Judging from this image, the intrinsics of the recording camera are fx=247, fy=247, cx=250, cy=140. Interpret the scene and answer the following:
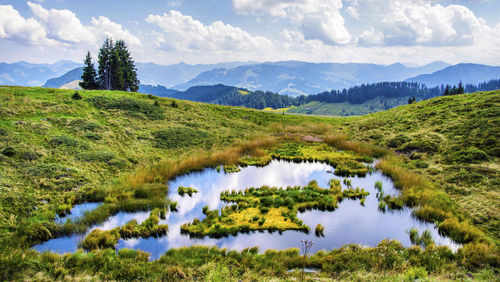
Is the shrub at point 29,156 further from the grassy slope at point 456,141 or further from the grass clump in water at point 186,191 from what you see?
the grassy slope at point 456,141

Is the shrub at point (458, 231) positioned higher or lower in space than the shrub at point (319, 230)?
higher

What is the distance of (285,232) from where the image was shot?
14.7 metres

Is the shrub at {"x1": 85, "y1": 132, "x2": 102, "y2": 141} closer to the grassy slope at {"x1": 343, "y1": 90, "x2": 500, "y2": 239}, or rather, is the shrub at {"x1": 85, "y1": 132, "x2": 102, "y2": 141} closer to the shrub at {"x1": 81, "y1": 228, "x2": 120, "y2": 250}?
the shrub at {"x1": 81, "y1": 228, "x2": 120, "y2": 250}

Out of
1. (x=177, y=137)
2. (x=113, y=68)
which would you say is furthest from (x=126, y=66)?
(x=177, y=137)

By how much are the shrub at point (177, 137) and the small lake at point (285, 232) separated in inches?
407

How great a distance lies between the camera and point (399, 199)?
59.9 feet

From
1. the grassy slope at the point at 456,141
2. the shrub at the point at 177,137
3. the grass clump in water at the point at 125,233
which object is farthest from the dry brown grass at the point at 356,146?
the grass clump in water at the point at 125,233

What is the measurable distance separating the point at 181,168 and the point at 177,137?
37.0ft

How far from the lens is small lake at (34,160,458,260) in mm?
13195

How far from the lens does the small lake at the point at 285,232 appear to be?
13.2 m

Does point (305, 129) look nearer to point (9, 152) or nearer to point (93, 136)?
point (93, 136)

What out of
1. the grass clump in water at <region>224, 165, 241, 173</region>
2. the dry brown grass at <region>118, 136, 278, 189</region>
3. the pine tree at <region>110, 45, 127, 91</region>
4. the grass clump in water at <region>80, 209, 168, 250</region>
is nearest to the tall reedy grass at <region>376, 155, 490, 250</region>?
the grass clump in water at <region>224, 165, 241, 173</region>

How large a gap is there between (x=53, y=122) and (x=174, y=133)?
1390 centimetres

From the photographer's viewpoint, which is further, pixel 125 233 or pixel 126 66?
pixel 126 66
